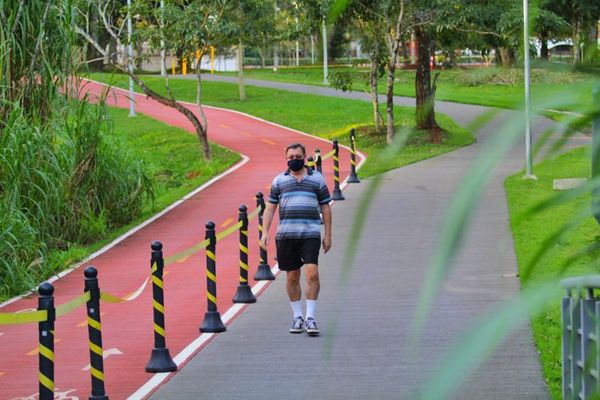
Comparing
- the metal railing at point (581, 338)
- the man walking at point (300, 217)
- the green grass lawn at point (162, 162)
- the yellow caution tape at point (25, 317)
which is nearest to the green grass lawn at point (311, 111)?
the green grass lawn at point (162, 162)

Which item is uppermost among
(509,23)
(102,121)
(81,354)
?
(509,23)

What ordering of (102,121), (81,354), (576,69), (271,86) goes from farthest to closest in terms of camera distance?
(271,86), (102,121), (81,354), (576,69)

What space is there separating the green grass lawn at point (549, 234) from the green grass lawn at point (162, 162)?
25.4 ft

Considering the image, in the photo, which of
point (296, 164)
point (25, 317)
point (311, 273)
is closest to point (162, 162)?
point (311, 273)

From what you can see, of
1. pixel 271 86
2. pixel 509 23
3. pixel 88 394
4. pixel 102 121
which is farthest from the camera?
pixel 271 86

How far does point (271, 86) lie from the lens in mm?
73688

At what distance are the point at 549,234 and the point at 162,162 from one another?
126 feet

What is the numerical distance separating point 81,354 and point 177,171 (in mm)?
24630

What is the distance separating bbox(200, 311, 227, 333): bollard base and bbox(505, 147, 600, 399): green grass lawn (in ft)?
11.7

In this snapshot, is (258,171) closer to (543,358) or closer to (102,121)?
(102,121)

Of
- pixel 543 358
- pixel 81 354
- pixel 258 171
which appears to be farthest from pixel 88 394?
pixel 258 171

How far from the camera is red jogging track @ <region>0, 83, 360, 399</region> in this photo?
491 inches

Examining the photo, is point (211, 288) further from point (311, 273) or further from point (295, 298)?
point (311, 273)

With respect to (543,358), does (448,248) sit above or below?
above
